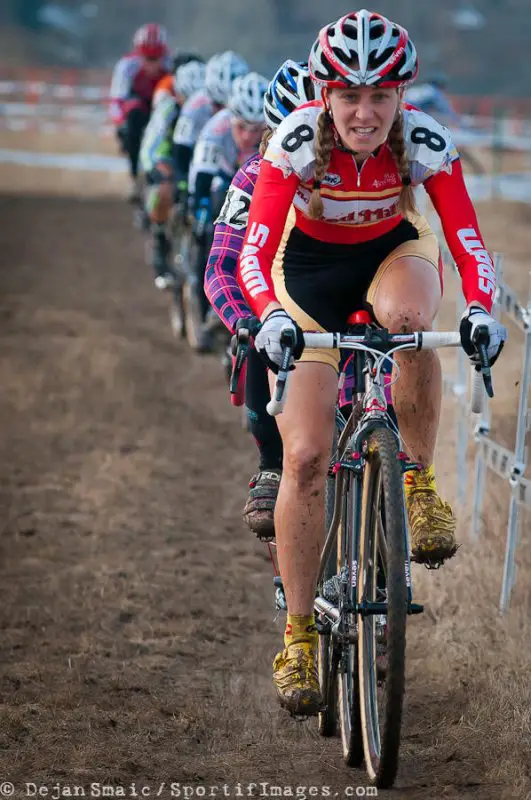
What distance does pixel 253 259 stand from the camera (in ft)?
13.9

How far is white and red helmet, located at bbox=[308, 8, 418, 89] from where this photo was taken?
417 cm

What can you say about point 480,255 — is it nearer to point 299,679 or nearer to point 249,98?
point 299,679

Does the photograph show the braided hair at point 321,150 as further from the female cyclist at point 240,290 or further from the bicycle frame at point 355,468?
the bicycle frame at point 355,468

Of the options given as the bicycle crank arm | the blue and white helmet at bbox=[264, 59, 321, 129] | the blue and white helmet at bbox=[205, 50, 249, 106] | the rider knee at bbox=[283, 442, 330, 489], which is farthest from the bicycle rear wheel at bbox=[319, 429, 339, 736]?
the blue and white helmet at bbox=[205, 50, 249, 106]

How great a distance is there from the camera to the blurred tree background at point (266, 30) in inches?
1608

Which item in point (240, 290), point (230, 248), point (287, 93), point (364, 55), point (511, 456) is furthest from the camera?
point (511, 456)

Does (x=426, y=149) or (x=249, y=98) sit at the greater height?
(x=249, y=98)

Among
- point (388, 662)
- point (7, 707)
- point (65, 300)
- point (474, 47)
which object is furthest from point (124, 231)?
point (474, 47)

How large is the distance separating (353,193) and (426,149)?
28 centimetres

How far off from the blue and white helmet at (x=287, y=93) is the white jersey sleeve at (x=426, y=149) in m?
0.75

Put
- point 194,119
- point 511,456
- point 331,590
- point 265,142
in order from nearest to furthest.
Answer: point 331,590 < point 265,142 < point 511,456 < point 194,119

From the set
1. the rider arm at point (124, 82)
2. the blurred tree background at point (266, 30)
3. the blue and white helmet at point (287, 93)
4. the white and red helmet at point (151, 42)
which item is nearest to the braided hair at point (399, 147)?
the blue and white helmet at point (287, 93)

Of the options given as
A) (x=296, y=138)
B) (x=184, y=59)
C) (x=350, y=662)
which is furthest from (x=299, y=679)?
(x=184, y=59)

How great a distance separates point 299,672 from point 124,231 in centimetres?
1607
